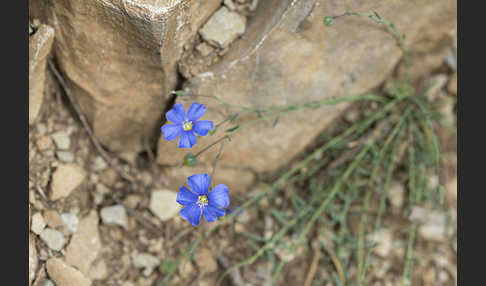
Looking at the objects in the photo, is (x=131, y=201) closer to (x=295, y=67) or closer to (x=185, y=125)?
(x=185, y=125)

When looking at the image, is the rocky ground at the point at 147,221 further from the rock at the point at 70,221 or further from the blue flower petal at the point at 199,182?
the blue flower petal at the point at 199,182

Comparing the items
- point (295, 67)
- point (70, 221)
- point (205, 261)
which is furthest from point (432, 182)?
point (70, 221)

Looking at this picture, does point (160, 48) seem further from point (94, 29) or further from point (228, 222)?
point (228, 222)

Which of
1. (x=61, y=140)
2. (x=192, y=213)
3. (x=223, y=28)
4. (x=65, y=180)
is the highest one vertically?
(x=223, y=28)

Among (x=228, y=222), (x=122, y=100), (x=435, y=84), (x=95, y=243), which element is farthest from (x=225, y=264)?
(x=435, y=84)

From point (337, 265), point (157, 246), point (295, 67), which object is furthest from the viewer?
point (337, 265)

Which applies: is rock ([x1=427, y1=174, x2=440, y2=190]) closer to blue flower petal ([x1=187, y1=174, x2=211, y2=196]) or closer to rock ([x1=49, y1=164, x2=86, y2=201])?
blue flower petal ([x1=187, y1=174, x2=211, y2=196])
